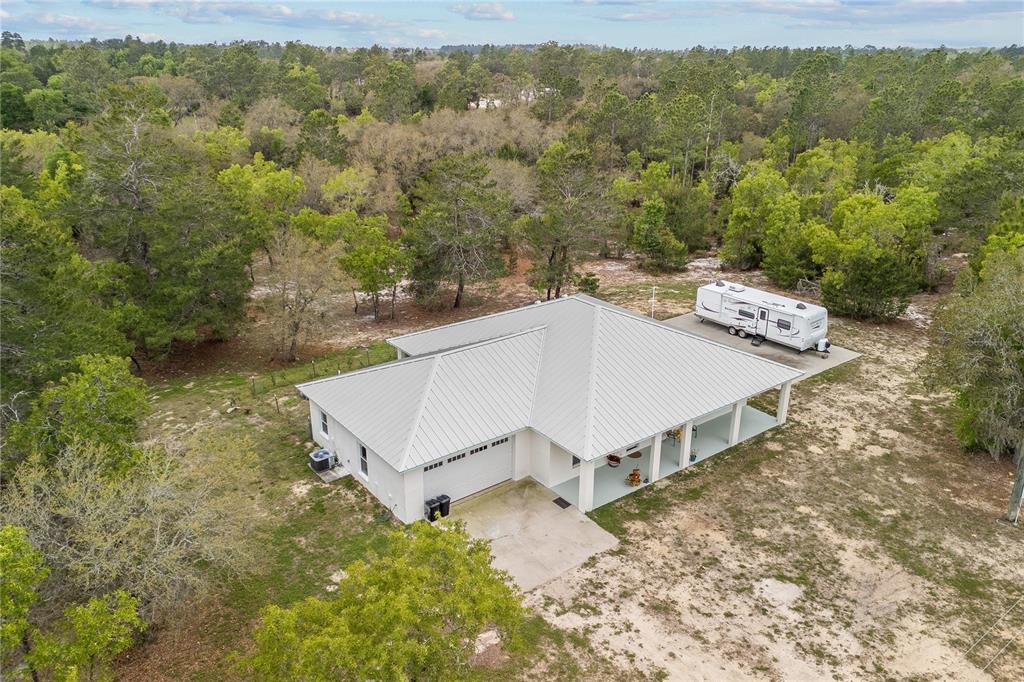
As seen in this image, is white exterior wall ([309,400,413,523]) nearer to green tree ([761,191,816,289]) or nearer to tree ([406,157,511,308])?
tree ([406,157,511,308])

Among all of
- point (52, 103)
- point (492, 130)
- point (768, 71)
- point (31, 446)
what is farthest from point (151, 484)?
point (768, 71)

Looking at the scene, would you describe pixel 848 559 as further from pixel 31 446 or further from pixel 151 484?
pixel 31 446

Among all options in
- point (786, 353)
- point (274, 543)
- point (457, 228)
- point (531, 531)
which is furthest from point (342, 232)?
point (786, 353)

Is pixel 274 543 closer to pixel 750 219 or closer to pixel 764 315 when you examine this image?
pixel 764 315

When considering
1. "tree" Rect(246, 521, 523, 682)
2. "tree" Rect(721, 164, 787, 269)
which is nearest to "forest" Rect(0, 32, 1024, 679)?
"tree" Rect(721, 164, 787, 269)

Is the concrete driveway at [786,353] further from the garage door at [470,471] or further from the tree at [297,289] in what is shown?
the tree at [297,289]

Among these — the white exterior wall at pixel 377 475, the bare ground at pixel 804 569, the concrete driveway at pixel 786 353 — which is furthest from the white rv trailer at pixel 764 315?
the white exterior wall at pixel 377 475
